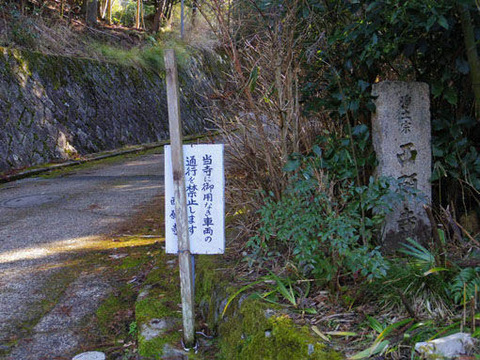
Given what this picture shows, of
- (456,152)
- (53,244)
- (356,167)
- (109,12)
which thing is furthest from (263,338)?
(109,12)

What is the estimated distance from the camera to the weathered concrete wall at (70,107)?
10.7m

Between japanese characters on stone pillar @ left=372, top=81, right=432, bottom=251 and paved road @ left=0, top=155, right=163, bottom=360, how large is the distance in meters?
2.48

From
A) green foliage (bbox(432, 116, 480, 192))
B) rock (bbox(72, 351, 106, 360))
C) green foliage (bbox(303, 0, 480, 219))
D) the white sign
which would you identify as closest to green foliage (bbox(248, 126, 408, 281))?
the white sign

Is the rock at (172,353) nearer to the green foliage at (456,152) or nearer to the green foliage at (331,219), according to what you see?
the green foliage at (331,219)

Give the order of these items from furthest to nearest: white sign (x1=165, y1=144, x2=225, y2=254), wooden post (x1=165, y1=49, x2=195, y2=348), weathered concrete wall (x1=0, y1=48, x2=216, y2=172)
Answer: weathered concrete wall (x1=0, y1=48, x2=216, y2=172) < white sign (x1=165, y1=144, x2=225, y2=254) < wooden post (x1=165, y1=49, x2=195, y2=348)

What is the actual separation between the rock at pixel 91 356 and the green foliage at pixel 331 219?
1.20 metres

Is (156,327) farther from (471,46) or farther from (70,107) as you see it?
(70,107)

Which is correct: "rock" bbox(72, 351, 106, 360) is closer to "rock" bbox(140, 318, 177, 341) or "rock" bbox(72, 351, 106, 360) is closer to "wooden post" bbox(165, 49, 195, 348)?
"rock" bbox(140, 318, 177, 341)

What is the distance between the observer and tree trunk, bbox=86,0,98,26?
16438 mm

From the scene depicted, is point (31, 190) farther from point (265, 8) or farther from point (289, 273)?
point (289, 273)

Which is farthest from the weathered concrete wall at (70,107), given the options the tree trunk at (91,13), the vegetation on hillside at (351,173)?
the vegetation on hillside at (351,173)

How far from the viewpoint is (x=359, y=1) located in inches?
128

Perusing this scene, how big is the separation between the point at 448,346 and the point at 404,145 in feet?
5.56

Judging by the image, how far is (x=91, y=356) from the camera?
9.94ft
